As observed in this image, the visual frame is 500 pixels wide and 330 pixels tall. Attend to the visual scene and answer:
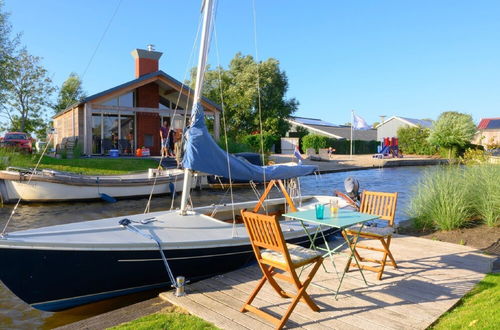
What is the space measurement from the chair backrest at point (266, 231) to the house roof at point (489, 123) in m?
53.1

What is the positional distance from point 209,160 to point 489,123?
55145 mm

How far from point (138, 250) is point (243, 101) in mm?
34736

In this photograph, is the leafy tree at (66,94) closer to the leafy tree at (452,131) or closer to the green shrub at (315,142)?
the green shrub at (315,142)

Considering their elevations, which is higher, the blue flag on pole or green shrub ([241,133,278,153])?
the blue flag on pole

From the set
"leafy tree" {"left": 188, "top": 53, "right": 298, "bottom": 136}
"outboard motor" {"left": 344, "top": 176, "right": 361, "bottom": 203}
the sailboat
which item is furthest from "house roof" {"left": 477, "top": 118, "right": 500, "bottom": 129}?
the sailboat

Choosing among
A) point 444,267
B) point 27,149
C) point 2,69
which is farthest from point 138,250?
point 2,69

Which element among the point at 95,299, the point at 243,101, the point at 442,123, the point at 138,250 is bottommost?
the point at 95,299

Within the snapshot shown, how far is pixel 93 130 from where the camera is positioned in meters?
24.9

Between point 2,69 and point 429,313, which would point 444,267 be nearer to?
point 429,313

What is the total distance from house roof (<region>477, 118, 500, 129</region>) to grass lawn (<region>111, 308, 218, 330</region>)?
53582 mm

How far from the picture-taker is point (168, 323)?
438 cm

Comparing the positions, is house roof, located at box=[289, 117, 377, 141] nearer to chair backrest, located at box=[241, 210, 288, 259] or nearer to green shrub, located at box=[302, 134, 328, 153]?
green shrub, located at box=[302, 134, 328, 153]

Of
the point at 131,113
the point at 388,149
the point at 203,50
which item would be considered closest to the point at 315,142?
the point at 388,149

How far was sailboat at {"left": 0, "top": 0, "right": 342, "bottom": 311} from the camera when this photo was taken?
4.97 m
